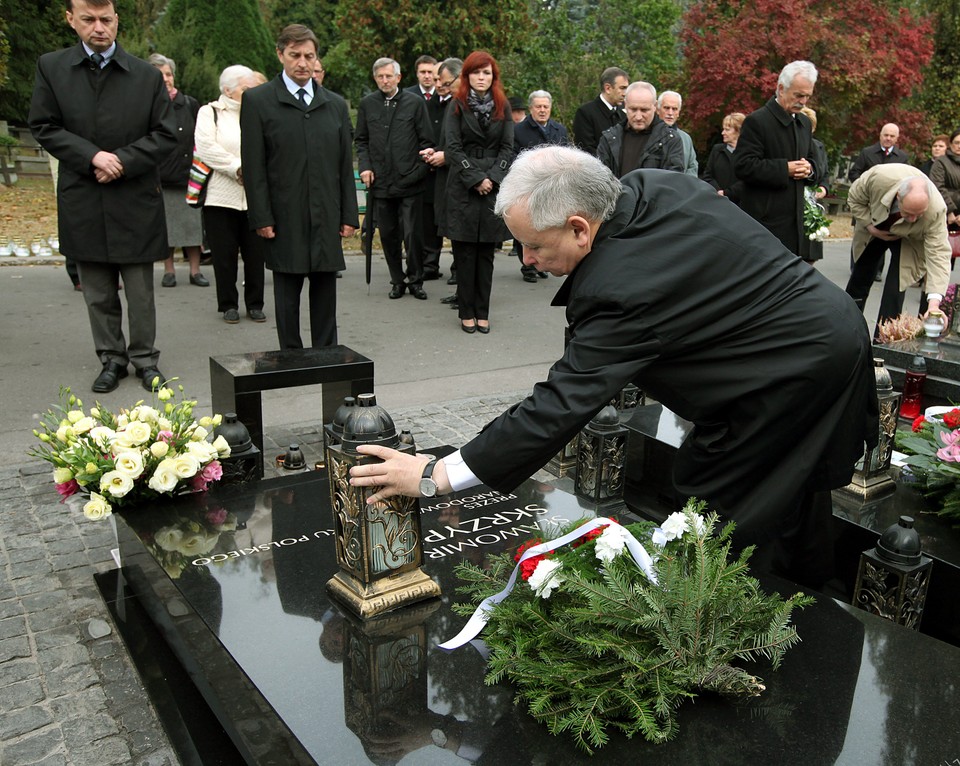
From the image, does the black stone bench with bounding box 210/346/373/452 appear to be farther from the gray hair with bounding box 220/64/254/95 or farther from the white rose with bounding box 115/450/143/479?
the gray hair with bounding box 220/64/254/95

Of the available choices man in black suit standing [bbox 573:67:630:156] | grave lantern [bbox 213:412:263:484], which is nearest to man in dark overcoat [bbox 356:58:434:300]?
man in black suit standing [bbox 573:67:630:156]

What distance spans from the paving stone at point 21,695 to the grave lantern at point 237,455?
1103mm

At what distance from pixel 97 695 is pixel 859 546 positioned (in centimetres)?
267

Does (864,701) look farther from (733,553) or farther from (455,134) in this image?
(455,134)

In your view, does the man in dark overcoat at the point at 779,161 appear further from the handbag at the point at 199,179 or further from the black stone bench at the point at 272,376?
the handbag at the point at 199,179

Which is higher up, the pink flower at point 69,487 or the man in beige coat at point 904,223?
the man in beige coat at point 904,223

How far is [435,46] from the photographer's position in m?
15.9

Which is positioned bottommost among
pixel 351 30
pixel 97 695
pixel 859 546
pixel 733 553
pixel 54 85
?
pixel 97 695

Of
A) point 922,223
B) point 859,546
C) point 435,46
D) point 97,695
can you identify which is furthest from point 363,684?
point 435,46

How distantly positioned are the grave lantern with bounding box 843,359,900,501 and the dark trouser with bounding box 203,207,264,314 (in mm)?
5096

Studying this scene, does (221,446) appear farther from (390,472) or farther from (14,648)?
(390,472)

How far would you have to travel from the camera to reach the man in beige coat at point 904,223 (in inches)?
237

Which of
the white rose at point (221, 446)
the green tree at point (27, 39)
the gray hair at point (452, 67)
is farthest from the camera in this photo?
the green tree at point (27, 39)

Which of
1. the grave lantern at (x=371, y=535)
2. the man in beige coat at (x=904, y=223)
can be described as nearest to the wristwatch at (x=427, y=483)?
the grave lantern at (x=371, y=535)
